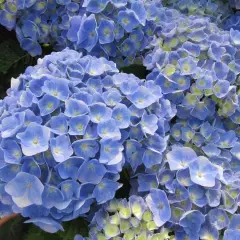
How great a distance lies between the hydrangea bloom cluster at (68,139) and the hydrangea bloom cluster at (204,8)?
2.31ft

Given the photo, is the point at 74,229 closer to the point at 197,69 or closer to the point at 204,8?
the point at 197,69

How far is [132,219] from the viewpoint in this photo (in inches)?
50.2

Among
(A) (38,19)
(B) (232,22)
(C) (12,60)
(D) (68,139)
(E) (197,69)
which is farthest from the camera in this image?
(B) (232,22)

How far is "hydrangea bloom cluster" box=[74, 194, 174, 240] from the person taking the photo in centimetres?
126

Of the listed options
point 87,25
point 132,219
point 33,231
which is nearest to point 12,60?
point 87,25

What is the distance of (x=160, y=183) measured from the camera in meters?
1.34

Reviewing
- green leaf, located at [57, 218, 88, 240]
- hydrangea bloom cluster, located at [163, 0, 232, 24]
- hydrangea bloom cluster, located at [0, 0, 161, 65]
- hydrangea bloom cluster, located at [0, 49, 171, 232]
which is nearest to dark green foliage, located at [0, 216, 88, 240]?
green leaf, located at [57, 218, 88, 240]

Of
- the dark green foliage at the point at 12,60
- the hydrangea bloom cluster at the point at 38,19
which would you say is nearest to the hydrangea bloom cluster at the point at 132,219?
the hydrangea bloom cluster at the point at 38,19

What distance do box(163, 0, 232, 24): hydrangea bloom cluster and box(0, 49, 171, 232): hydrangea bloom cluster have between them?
2.31 feet

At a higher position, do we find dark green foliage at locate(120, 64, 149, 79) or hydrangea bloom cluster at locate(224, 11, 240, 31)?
hydrangea bloom cluster at locate(224, 11, 240, 31)

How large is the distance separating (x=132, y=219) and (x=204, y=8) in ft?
3.35

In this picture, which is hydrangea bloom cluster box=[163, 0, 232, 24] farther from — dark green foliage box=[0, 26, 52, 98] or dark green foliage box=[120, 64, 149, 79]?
dark green foliage box=[0, 26, 52, 98]

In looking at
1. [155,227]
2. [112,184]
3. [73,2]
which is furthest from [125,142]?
[73,2]

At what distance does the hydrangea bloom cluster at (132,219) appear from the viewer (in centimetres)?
126
